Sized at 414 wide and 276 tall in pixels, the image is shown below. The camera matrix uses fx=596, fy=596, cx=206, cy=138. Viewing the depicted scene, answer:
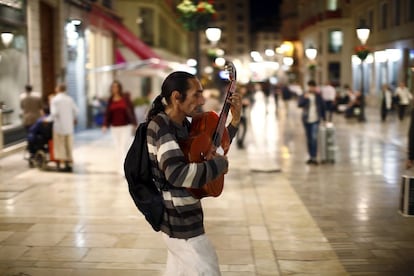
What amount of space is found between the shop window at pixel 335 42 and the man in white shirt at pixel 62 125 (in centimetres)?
2323

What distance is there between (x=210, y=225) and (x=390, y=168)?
6.14 metres

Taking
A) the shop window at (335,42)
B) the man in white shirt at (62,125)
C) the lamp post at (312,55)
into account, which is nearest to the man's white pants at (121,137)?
the man in white shirt at (62,125)

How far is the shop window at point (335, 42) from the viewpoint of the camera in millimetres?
33625

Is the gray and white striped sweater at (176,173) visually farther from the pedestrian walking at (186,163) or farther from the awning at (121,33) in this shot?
the awning at (121,33)

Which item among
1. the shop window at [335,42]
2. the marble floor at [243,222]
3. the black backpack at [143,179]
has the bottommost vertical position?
the marble floor at [243,222]

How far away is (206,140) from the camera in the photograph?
11.5 ft

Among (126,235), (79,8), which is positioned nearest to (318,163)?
(126,235)

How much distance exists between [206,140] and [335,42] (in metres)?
34.0

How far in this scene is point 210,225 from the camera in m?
7.78

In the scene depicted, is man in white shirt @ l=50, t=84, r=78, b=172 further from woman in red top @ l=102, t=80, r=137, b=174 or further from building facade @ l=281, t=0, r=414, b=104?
building facade @ l=281, t=0, r=414, b=104

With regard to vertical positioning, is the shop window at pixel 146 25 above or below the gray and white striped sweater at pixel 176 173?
above

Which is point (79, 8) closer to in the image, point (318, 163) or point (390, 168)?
point (318, 163)

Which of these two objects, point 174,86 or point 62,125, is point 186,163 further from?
point 62,125

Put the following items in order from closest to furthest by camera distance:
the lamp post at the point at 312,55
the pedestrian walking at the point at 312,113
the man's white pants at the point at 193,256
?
the man's white pants at the point at 193,256, the pedestrian walking at the point at 312,113, the lamp post at the point at 312,55
